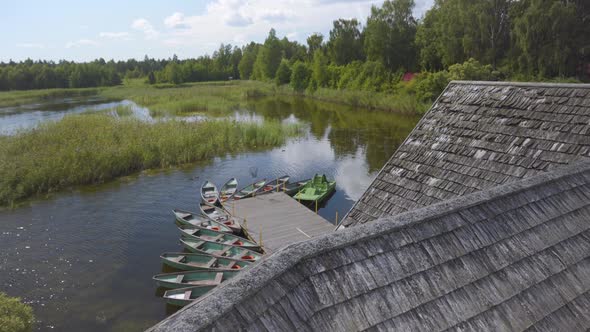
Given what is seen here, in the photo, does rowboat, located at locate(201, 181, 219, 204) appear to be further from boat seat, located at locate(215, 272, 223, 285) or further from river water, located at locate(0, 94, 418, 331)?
boat seat, located at locate(215, 272, 223, 285)

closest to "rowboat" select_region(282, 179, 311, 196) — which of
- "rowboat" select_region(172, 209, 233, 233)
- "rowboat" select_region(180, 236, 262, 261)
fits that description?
"rowboat" select_region(172, 209, 233, 233)

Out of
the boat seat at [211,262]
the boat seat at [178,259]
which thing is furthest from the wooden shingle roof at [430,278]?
the boat seat at [178,259]

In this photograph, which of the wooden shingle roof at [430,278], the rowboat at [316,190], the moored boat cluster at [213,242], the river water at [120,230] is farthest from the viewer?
the rowboat at [316,190]

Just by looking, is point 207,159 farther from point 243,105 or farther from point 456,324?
point 243,105

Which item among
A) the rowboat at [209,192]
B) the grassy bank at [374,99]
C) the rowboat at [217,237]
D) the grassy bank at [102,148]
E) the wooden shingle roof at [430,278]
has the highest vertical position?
the wooden shingle roof at [430,278]

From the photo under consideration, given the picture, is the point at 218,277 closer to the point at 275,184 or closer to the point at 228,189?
the point at 228,189

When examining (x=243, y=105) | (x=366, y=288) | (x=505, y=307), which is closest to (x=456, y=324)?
(x=505, y=307)

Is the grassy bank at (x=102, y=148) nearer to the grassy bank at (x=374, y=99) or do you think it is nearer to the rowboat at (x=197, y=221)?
the rowboat at (x=197, y=221)
